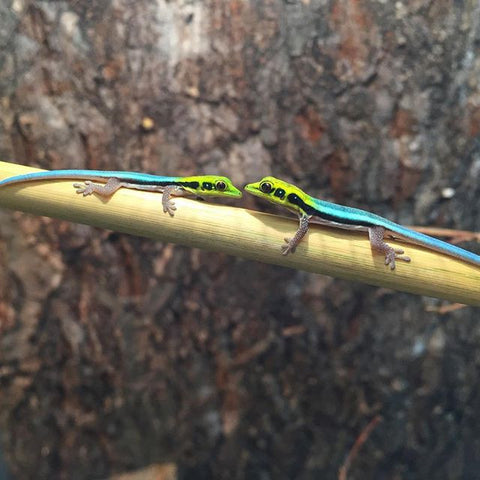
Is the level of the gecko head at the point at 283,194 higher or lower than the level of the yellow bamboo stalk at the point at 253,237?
higher

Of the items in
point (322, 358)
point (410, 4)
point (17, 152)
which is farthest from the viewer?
point (322, 358)

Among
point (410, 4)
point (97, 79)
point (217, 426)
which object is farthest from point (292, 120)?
point (217, 426)

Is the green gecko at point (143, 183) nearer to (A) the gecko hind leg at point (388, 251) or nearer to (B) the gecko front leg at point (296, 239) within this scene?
(B) the gecko front leg at point (296, 239)

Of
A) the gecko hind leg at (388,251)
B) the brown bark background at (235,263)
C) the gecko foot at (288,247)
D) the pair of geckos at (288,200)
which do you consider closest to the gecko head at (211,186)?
the pair of geckos at (288,200)

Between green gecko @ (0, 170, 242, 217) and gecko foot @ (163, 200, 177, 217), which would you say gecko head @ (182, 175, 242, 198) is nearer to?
green gecko @ (0, 170, 242, 217)

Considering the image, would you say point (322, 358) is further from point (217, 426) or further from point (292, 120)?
point (292, 120)

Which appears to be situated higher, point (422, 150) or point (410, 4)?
point (410, 4)
